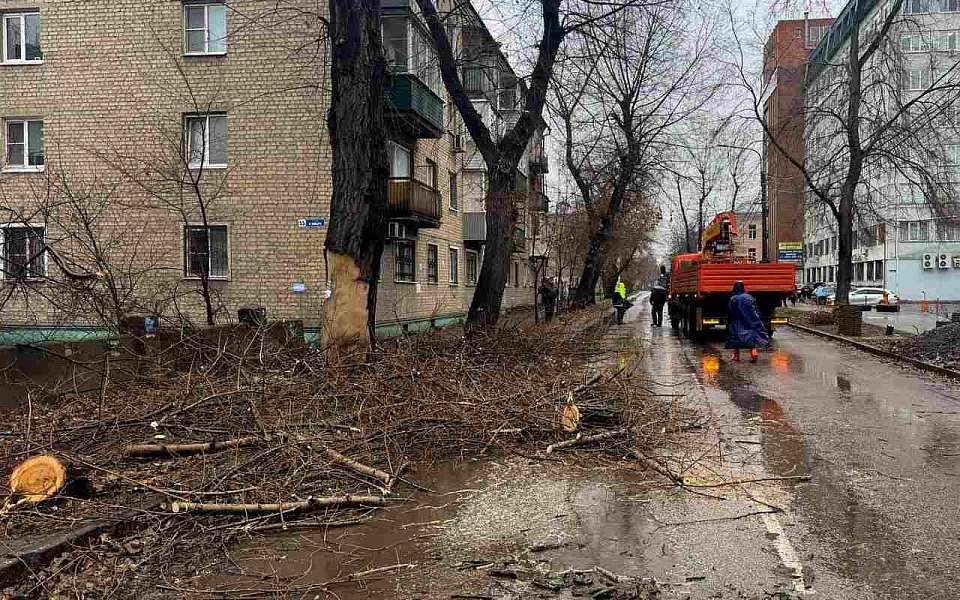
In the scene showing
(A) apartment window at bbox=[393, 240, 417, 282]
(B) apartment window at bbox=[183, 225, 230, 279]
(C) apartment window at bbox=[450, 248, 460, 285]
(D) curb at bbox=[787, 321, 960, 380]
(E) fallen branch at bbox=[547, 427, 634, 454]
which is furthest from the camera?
(C) apartment window at bbox=[450, 248, 460, 285]

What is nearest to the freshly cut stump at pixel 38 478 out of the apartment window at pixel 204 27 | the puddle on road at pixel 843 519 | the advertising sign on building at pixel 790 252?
the puddle on road at pixel 843 519

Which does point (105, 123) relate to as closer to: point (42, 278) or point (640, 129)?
point (42, 278)

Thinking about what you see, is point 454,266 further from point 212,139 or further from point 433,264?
point 212,139

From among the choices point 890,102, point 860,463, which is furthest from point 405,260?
point 860,463

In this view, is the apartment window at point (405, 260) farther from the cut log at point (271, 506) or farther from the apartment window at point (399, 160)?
A: the cut log at point (271, 506)

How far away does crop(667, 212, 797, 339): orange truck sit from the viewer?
19281 millimetres

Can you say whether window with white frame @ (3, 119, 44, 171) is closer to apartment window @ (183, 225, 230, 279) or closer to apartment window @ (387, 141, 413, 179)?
apartment window @ (183, 225, 230, 279)

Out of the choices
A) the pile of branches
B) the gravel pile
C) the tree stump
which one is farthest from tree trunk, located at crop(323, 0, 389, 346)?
the tree stump

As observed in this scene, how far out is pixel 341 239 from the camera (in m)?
11.3

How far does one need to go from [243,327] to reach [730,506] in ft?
23.9

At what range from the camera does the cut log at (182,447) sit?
649 cm

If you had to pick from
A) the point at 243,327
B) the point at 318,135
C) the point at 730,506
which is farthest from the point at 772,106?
the point at 730,506

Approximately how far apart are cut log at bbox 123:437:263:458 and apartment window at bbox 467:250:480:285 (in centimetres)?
2754

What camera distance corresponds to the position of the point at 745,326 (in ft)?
52.0
